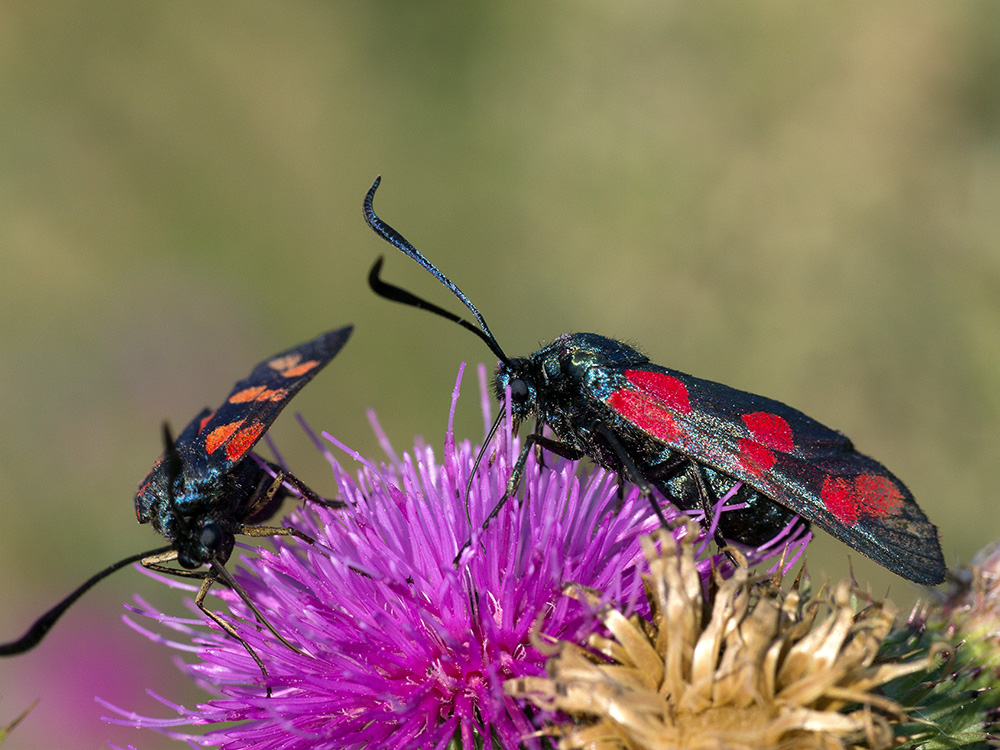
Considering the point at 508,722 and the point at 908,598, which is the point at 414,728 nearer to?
the point at 508,722

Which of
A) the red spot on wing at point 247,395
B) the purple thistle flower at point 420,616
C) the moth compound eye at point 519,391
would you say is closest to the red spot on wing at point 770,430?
the purple thistle flower at point 420,616

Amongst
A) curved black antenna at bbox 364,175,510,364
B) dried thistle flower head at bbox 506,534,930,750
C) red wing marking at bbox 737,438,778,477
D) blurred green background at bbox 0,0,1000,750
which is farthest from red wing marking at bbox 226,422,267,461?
blurred green background at bbox 0,0,1000,750

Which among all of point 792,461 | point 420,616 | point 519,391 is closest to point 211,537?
point 420,616

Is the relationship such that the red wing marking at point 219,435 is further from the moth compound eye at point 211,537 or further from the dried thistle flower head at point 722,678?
the dried thistle flower head at point 722,678

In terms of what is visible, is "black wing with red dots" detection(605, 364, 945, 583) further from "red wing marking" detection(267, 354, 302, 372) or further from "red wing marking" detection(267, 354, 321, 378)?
"red wing marking" detection(267, 354, 302, 372)

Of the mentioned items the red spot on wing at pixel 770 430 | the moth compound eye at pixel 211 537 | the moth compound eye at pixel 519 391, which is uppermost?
the red spot on wing at pixel 770 430

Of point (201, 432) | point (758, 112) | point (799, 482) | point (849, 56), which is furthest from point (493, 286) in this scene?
point (799, 482)
